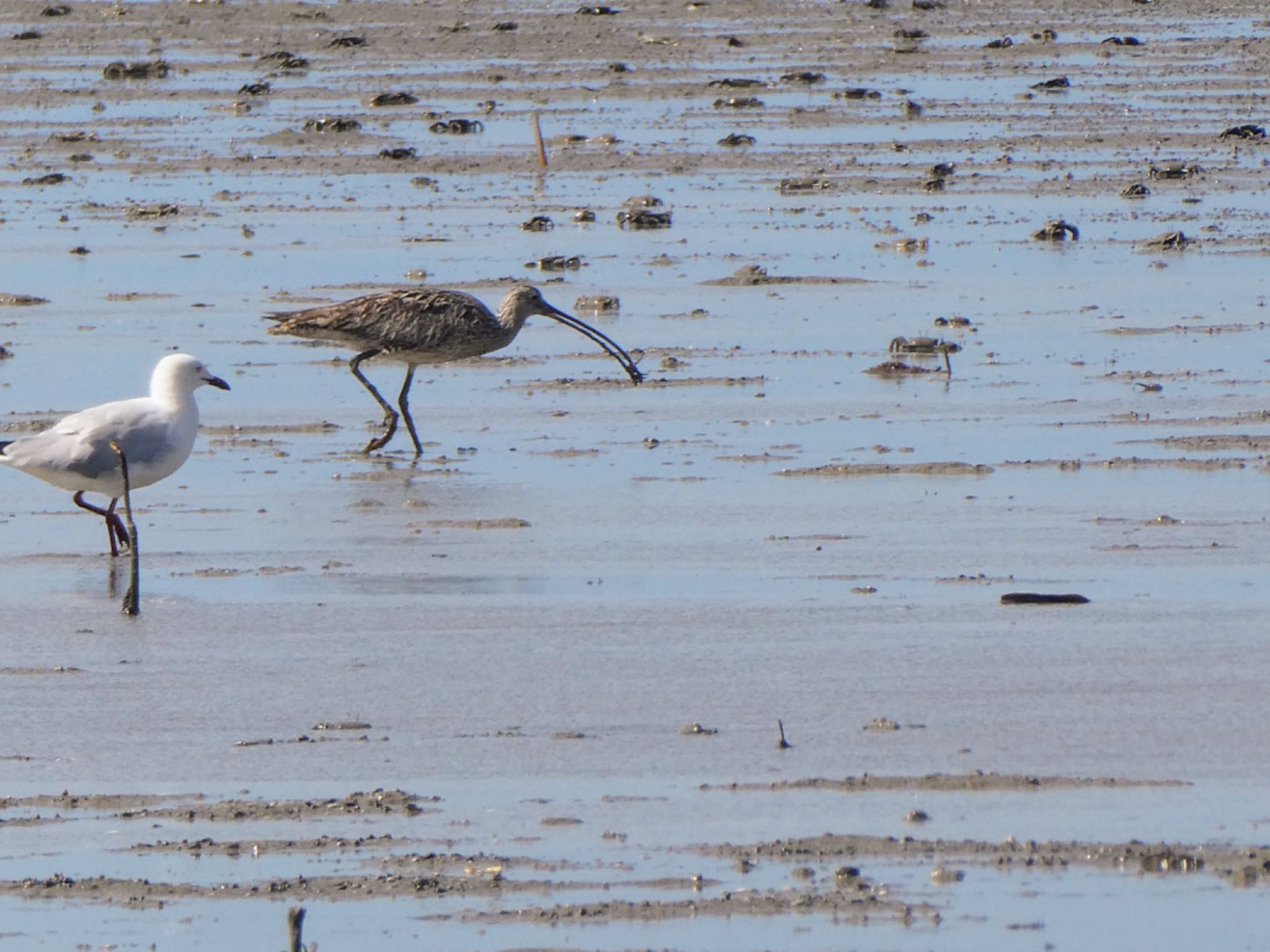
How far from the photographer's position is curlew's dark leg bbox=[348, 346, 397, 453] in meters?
10.9

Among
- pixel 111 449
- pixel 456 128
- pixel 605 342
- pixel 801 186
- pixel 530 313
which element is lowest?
pixel 111 449

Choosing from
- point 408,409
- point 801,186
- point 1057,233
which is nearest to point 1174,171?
point 801,186

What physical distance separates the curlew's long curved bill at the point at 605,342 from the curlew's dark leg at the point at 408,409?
79 cm

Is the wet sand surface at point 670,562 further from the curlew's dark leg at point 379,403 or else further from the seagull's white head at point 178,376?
the seagull's white head at point 178,376

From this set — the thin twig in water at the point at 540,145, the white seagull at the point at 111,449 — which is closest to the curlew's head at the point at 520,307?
the white seagull at the point at 111,449

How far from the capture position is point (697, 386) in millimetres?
11828

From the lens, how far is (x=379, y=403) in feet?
38.2

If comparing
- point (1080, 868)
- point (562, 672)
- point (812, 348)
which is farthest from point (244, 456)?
point (1080, 868)

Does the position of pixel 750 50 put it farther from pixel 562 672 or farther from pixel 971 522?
pixel 562 672

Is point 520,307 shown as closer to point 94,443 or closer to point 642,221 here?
point 94,443

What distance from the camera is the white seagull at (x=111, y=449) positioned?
9203mm

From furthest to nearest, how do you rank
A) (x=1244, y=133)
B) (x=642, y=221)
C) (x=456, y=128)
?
(x=456, y=128), (x=1244, y=133), (x=642, y=221)

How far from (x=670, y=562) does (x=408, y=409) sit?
3.51 metres

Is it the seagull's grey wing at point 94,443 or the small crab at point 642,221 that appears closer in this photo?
the seagull's grey wing at point 94,443
